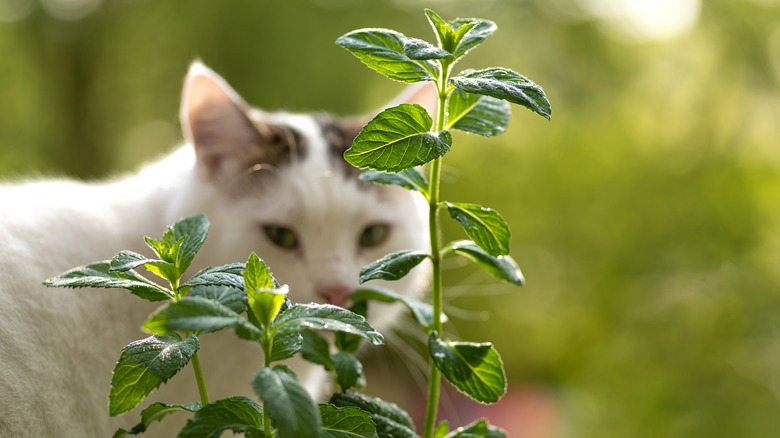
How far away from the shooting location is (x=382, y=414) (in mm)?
466

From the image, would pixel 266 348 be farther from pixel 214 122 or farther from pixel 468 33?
pixel 214 122

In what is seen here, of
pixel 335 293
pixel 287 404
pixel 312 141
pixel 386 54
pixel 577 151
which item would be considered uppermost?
pixel 577 151

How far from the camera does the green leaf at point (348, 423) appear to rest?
0.38 metres

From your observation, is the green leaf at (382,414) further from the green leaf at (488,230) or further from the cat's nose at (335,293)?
the cat's nose at (335,293)

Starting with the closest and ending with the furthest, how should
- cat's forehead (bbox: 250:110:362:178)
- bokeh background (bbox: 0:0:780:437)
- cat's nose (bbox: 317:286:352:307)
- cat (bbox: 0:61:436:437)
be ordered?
cat (bbox: 0:61:436:437) → cat's nose (bbox: 317:286:352:307) → cat's forehead (bbox: 250:110:362:178) → bokeh background (bbox: 0:0:780:437)

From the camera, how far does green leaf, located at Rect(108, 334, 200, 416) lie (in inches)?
14.2

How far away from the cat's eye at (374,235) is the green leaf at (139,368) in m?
0.70

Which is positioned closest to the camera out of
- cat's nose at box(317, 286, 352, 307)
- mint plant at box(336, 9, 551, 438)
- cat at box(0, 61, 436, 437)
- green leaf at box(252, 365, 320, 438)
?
green leaf at box(252, 365, 320, 438)

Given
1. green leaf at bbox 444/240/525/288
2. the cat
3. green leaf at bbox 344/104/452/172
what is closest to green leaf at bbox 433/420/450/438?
green leaf at bbox 444/240/525/288

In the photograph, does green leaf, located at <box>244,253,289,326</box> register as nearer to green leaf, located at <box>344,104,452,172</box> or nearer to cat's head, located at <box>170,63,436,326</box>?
green leaf, located at <box>344,104,452,172</box>

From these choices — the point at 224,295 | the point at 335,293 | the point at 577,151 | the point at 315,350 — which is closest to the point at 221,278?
the point at 224,295

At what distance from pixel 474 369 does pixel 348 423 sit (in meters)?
0.10

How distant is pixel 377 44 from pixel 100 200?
27.8 inches

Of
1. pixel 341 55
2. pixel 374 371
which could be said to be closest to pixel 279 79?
pixel 341 55
